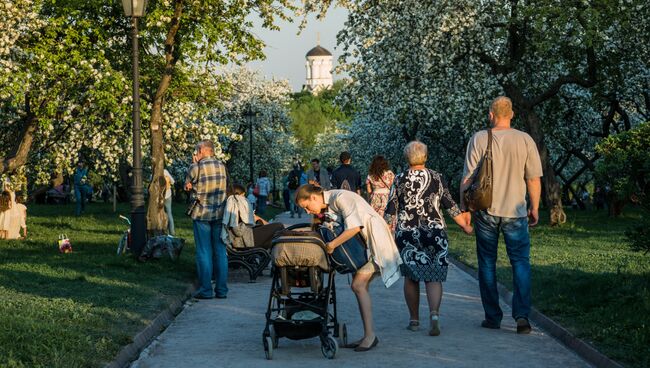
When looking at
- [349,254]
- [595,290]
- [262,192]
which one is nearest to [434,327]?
[349,254]

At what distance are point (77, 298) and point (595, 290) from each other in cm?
588

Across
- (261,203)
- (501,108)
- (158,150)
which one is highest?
(158,150)

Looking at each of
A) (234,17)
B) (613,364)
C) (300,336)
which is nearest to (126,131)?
(234,17)

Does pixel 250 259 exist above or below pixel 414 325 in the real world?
above

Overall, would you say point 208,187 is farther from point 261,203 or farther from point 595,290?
point 261,203

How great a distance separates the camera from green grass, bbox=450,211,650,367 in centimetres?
923

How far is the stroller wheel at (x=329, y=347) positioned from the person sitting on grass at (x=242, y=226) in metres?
5.07

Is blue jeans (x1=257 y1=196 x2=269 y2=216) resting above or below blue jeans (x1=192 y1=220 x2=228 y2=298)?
above

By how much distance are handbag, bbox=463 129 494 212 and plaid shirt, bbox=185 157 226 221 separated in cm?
439

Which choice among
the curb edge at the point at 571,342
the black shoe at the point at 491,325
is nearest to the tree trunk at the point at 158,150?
the curb edge at the point at 571,342

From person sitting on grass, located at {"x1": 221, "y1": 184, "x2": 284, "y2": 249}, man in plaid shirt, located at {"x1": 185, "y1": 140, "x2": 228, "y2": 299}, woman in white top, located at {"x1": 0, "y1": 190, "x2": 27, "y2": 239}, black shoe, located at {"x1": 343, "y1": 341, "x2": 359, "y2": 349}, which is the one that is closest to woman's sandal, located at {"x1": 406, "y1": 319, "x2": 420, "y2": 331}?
black shoe, located at {"x1": 343, "y1": 341, "x2": 359, "y2": 349}

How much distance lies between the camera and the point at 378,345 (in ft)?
31.4

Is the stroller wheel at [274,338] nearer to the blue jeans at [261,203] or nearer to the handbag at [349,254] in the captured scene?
the handbag at [349,254]

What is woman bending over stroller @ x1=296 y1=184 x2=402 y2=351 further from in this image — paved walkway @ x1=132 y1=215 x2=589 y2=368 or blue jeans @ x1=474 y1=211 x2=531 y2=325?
blue jeans @ x1=474 y1=211 x2=531 y2=325
